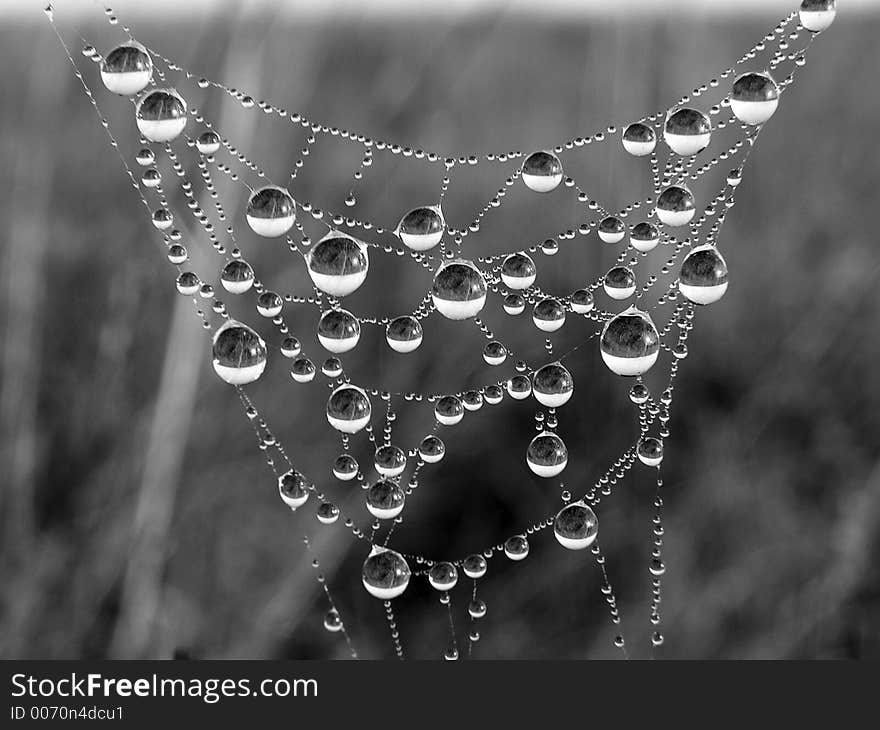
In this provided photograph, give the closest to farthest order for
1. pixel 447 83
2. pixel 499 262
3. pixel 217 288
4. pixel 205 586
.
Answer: pixel 205 586, pixel 217 288, pixel 499 262, pixel 447 83

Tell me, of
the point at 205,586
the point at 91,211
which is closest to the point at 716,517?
the point at 205,586

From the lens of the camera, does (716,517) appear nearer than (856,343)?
Yes

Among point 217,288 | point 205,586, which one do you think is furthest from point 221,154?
point 205,586

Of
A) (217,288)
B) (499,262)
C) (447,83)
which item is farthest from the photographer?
(447,83)

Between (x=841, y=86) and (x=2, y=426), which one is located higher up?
(x=841, y=86)

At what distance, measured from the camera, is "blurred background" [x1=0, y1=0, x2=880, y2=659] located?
1510 millimetres

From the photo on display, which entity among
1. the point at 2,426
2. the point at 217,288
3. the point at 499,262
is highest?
the point at 499,262

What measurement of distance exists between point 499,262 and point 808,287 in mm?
708

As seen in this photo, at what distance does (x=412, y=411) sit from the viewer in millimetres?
1682

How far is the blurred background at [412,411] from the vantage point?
151 centimetres

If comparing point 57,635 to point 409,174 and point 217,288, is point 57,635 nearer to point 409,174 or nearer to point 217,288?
point 217,288

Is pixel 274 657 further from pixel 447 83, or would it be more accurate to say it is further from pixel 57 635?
pixel 447 83

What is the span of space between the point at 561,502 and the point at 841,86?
157cm

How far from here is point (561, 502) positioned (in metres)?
1.63
